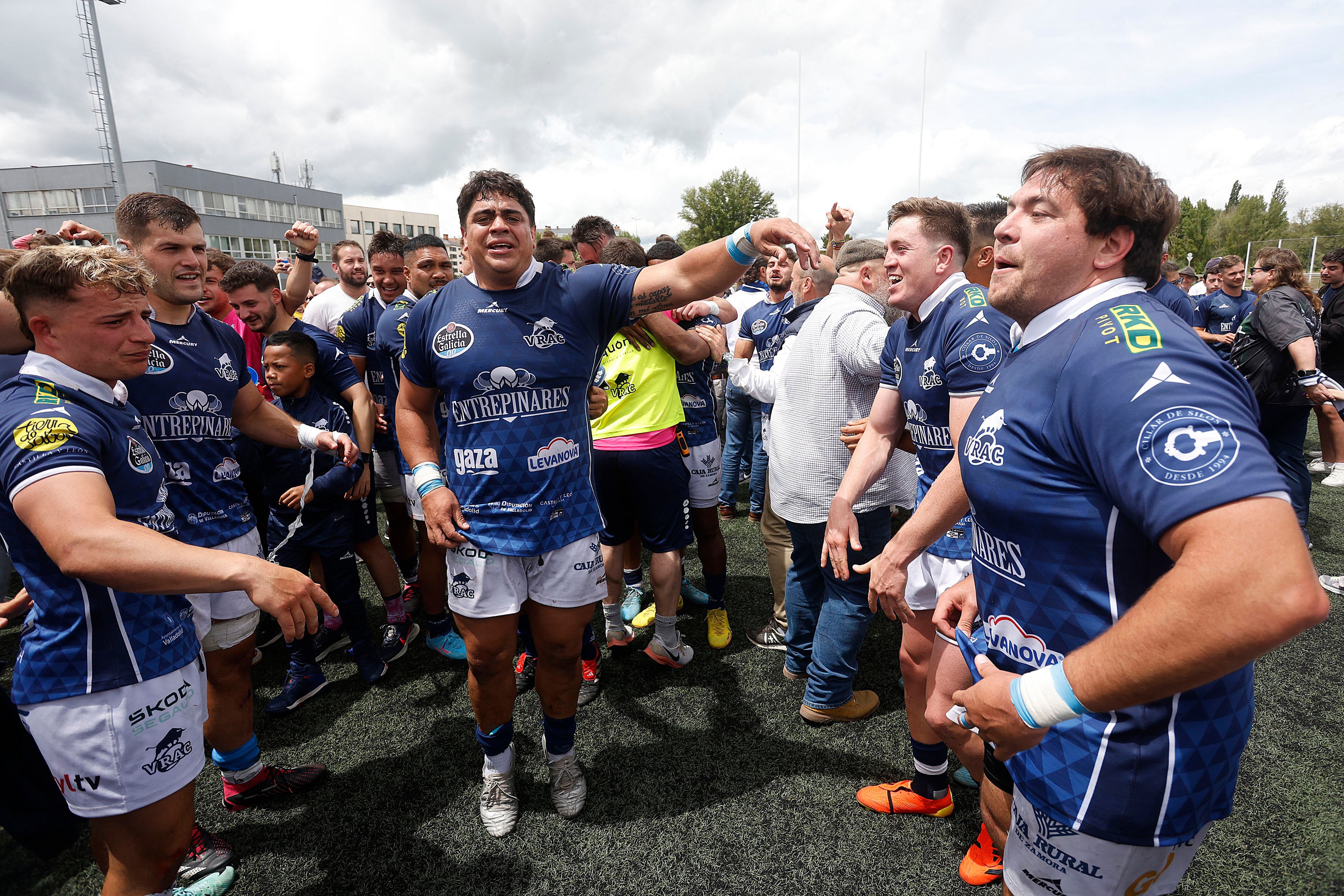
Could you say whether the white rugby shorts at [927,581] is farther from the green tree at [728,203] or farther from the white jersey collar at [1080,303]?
the green tree at [728,203]

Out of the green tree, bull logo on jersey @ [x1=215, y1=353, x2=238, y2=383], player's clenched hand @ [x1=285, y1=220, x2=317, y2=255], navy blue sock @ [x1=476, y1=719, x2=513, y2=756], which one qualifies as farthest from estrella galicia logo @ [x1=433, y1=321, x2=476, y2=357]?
the green tree

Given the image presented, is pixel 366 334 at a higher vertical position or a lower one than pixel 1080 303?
higher

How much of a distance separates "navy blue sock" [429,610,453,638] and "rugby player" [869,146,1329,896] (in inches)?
139

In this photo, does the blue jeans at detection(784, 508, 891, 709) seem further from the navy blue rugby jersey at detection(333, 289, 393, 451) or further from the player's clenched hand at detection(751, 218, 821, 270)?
the navy blue rugby jersey at detection(333, 289, 393, 451)

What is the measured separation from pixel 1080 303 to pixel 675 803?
256 cm

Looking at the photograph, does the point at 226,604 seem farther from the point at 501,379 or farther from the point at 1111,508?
the point at 1111,508

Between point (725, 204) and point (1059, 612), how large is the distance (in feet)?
187

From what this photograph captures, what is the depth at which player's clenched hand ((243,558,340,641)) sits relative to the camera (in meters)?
1.48

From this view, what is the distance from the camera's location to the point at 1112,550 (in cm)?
119

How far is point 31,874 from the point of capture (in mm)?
1499

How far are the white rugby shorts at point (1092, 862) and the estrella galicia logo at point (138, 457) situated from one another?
258 cm

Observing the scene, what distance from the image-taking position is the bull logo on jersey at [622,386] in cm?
370

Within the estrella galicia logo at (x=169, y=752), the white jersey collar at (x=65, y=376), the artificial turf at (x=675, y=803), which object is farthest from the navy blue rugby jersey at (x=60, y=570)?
the artificial turf at (x=675, y=803)

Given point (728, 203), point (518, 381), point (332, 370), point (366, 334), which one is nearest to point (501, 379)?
point (518, 381)
